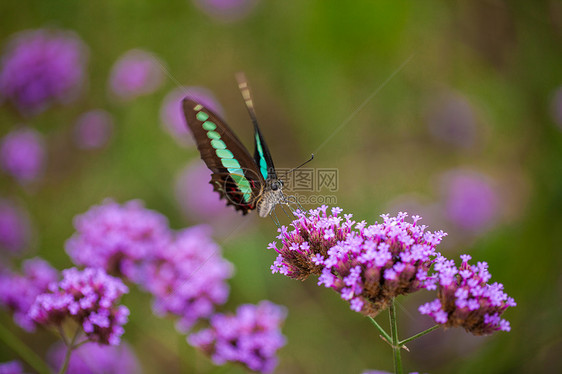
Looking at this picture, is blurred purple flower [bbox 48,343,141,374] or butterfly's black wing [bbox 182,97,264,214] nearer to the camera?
butterfly's black wing [bbox 182,97,264,214]

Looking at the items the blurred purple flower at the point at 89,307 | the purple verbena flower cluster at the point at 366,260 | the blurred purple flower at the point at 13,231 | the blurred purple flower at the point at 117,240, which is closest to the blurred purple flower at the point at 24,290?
the blurred purple flower at the point at 117,240

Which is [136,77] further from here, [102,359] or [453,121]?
[453,121]

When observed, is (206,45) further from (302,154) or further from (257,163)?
(257,163)

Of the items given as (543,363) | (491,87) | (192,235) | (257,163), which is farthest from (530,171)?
(192,235)

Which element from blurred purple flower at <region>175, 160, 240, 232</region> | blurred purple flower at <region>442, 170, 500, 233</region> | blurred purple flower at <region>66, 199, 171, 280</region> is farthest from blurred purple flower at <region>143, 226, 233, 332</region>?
blurred purple flower at <region>442, 170, 500, 233</region>

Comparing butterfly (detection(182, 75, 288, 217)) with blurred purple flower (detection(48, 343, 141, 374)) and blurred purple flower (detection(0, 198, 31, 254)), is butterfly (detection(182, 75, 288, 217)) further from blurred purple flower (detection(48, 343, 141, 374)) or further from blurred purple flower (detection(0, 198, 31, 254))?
blurred purple flower (detection(0, 198, 31, 254))

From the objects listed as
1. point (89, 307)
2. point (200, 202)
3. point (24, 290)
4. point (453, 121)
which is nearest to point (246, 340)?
point (89, 307)

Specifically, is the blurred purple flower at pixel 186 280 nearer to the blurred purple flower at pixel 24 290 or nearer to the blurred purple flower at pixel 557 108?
the blurred purple flower at pixel 24 290
